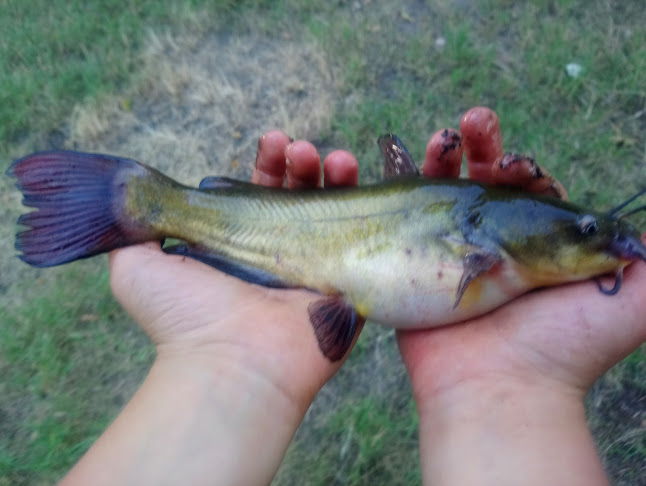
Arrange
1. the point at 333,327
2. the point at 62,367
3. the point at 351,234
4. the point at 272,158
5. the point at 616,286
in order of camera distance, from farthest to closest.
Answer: the point at 62,367 < the point at 272,158 < the point at 351,234 < the point at 333,327 < the point at 616,286

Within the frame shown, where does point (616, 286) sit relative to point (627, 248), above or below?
below

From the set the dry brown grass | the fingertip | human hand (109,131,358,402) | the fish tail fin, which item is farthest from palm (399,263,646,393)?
the dry brown grass

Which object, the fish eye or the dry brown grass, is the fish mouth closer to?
the fish eye

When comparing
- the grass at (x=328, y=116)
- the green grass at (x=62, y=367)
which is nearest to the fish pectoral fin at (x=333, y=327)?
the grass at (x=328, y=116)

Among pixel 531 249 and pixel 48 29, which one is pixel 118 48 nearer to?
pixel 48 29

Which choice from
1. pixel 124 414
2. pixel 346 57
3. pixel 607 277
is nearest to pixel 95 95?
pixel 346 57

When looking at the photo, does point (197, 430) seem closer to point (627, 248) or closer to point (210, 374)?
point (210, 374)

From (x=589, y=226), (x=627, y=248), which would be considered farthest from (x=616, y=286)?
(x=589, y=226)
